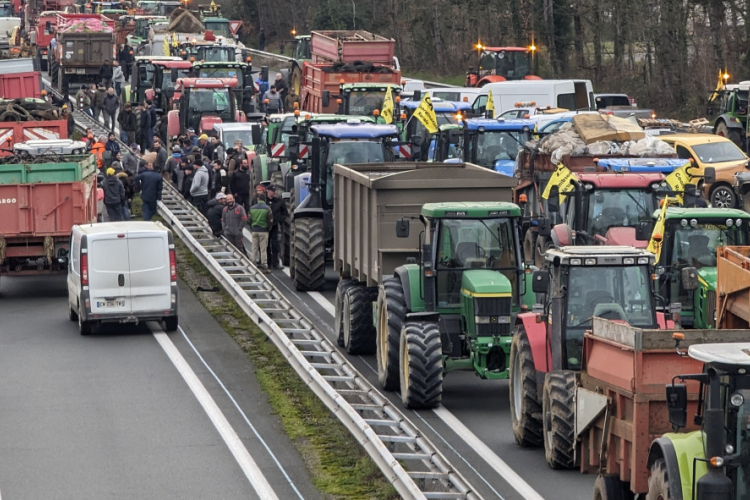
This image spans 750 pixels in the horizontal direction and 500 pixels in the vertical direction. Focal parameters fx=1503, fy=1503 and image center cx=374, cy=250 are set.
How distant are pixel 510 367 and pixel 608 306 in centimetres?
174

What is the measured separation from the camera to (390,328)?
18344mm

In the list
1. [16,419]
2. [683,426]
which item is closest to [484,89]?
[16,419]

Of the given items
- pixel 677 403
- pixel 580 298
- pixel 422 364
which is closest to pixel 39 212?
pixel 422 364

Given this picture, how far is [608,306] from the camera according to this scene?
49.8ft

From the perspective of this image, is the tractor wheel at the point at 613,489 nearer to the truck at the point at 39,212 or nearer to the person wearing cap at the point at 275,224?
the truck at the point at 39,212

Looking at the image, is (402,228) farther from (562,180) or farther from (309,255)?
(309,255)

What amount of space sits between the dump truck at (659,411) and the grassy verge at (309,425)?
2.02m

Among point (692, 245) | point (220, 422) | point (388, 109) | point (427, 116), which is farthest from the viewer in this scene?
point (388, 109)

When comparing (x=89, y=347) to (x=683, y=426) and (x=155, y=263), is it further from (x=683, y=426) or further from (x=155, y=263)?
(x=683, y=426)

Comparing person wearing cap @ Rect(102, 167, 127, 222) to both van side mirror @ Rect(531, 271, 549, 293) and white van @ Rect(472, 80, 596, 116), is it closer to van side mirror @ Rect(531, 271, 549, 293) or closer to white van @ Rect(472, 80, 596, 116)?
white van @ Rect(472, 80, 596, 116)

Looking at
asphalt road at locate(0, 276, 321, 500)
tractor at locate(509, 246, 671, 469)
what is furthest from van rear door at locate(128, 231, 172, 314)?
tractor at locate(509, 246, 671, 469)

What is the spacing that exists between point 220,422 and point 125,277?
19.7ft

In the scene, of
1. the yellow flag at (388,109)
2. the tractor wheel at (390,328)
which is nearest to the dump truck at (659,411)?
the tractor wheel at (390,328)

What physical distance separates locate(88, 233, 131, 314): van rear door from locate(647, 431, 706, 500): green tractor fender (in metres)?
13.9
